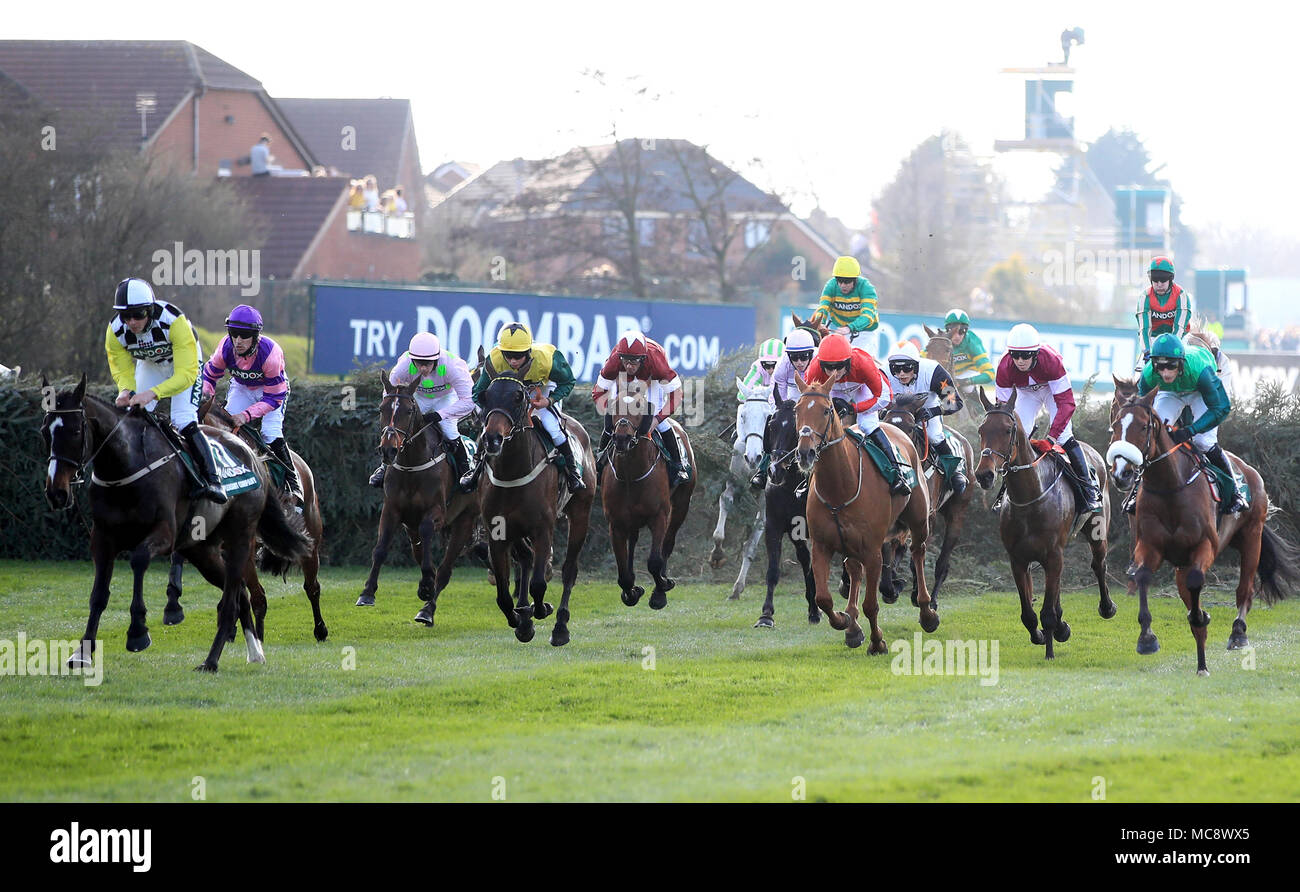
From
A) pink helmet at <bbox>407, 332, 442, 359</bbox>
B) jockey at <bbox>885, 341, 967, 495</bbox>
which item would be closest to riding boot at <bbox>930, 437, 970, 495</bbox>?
jockey at <bbox>885, 341, 967, 495</bbox>

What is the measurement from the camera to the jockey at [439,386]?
12266mm

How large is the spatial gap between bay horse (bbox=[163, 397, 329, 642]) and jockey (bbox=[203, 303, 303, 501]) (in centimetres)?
11

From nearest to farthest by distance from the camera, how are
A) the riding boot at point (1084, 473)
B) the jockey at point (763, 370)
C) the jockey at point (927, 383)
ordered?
the riding boot at point (1084, 473) → the jockey at point (927, 383) → the jockey at point (763, 370)

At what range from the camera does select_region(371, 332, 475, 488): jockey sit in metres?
12.3

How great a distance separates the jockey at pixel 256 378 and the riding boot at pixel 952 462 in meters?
4.92

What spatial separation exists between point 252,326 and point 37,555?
6.70m

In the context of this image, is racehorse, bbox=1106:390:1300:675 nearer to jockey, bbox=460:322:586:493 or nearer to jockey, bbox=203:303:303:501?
jockey, bbox=460:322:586:493

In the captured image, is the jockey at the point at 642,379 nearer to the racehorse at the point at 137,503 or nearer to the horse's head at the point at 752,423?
the horse's head at the point at 752,423

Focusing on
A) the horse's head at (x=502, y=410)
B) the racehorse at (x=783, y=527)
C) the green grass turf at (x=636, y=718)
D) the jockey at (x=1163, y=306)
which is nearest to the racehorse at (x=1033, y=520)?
the green grass turf at (x=636, y=718)

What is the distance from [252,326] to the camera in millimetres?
10883

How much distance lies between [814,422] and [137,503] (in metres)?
4.01

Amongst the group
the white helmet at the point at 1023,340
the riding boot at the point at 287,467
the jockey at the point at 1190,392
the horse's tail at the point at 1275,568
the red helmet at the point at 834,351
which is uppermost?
the white helmet at the point at 1023,340

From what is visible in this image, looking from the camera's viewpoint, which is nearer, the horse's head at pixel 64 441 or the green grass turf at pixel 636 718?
the green grass turf at pixel 636 718

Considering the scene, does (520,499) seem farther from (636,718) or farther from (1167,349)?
(1167,349)
